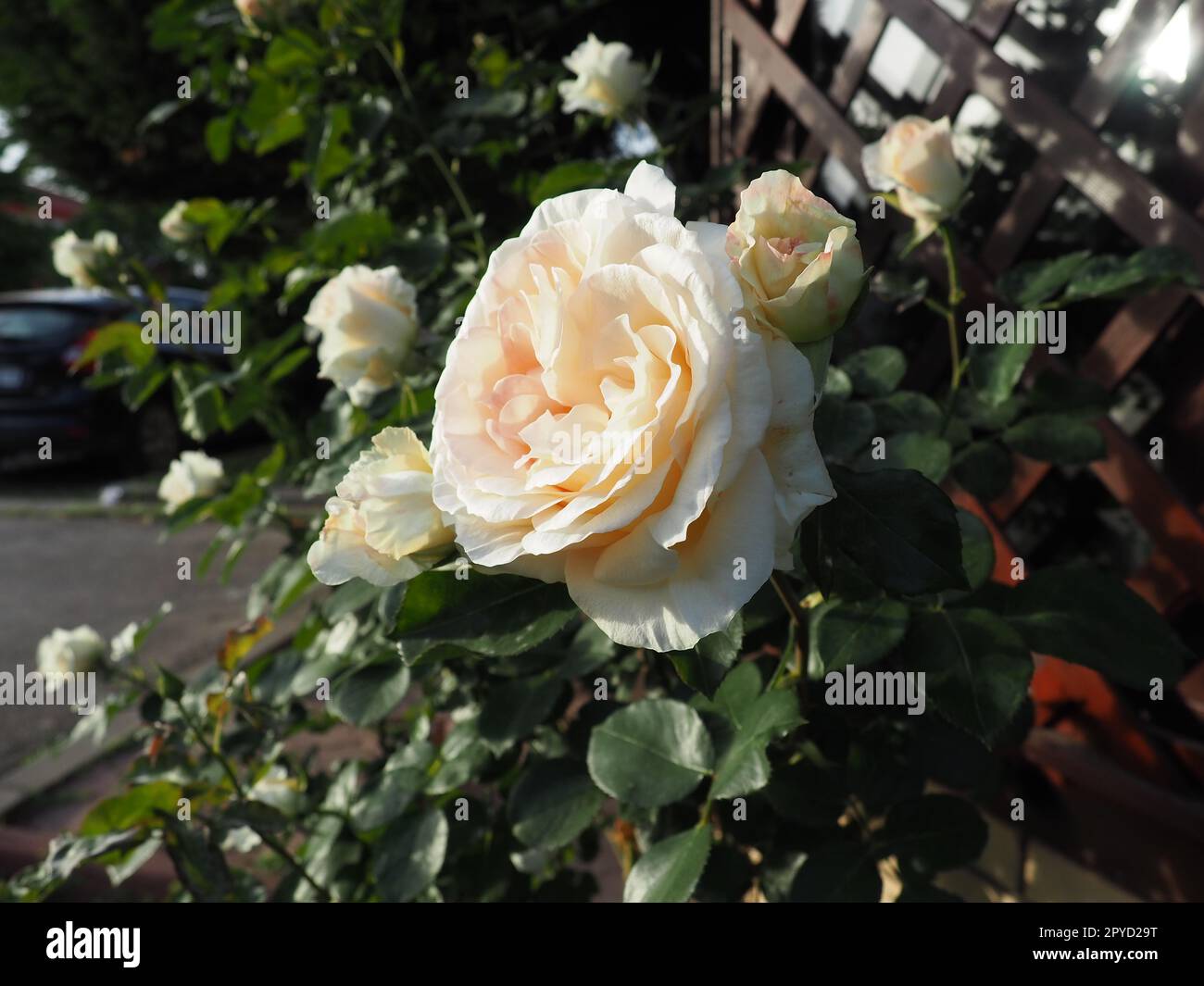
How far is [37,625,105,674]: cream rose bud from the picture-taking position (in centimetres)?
158

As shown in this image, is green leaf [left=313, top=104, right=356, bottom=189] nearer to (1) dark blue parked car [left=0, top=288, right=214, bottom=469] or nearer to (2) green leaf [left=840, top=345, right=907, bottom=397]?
(2) green leaf [left=840, top=345, right=907, bottom=397]

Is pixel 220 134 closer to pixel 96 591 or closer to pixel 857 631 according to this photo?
pixel 857 631

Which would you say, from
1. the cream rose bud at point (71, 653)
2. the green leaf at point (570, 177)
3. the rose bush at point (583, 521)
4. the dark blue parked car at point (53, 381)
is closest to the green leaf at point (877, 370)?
the rose bush at point (583, 521)

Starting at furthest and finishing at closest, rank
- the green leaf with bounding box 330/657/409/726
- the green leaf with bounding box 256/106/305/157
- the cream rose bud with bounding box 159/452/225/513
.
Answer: the cream rose bud with bounding box 159/452/225/513 → the green leaf with bounding box 256/106/305/157 → the green leaf with bounding box 330/657/409/726

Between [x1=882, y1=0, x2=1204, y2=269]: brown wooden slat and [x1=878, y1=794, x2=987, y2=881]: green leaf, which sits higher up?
[x1=882, y1=0, x2=1204, y2=269]: brown wooden slat

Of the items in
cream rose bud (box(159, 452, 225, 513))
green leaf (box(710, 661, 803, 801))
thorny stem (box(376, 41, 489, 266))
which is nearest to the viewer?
green leaf (box(710, 661, 803, 801))

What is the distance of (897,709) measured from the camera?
1.07 m

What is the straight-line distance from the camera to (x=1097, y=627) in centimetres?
85

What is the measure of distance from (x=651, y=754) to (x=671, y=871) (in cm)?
12

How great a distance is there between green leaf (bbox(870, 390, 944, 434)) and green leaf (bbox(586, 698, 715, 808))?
439mm

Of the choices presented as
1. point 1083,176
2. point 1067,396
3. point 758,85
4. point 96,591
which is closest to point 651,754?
point 1067,396

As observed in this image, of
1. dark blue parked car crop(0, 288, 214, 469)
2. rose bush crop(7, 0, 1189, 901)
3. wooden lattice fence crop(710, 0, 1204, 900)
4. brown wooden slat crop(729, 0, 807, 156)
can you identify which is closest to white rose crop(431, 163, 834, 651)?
rose bush crop(7, 0, 1189, 901)

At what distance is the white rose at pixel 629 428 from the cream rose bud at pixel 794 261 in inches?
A: 0.7

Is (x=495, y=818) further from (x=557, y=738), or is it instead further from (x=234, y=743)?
(x=234, y=743)
